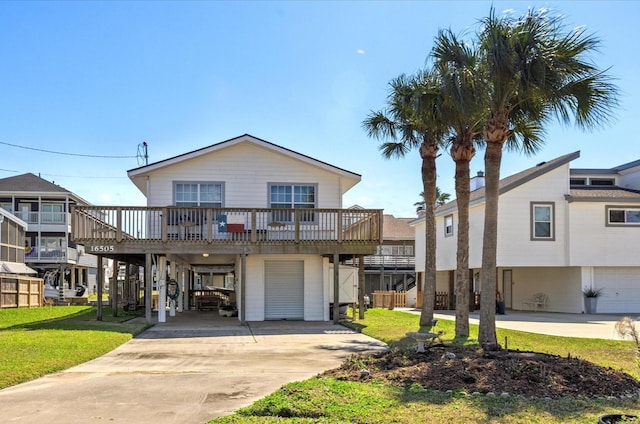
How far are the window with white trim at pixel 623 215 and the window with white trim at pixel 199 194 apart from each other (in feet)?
52.6

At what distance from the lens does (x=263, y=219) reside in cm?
1939

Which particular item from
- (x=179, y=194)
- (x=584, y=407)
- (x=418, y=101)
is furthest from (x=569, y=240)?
(x=584, y=407)

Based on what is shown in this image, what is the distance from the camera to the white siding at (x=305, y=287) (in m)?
19.9

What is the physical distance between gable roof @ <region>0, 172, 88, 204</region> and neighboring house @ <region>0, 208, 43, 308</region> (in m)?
7.62

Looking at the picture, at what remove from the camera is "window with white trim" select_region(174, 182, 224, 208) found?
19.9m

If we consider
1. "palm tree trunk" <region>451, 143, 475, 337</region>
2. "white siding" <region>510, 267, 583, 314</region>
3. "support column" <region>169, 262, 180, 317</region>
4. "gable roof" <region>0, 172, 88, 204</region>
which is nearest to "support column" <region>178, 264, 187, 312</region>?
"support column" <region>169, 262, 180, 317</region>

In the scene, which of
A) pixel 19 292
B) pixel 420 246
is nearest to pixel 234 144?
pixel 19 292

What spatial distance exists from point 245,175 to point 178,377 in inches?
464

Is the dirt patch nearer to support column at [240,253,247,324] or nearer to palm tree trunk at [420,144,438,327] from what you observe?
palm tree trunk at [420,144,438,327]

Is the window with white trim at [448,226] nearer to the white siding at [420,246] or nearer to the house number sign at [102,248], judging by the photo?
the white siding at [420,246]

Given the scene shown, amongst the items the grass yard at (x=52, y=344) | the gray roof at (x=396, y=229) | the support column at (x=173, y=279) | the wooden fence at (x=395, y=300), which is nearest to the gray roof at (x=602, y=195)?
the wooden fence at (x=395, y=300)

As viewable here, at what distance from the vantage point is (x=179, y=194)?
65.3 feet

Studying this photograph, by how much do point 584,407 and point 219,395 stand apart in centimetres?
436

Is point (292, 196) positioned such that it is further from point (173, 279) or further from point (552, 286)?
point (552, 286)
